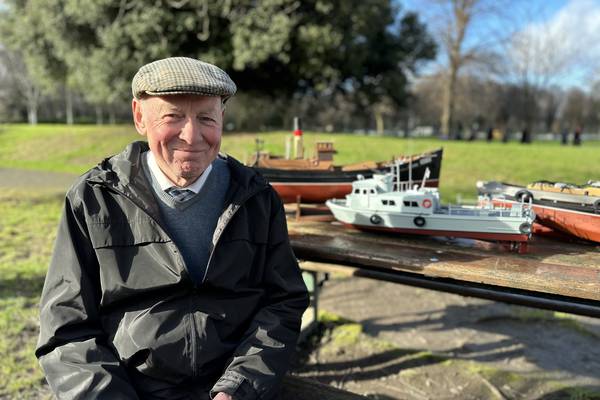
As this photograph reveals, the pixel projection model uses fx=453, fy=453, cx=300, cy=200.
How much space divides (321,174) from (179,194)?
67.7 inches

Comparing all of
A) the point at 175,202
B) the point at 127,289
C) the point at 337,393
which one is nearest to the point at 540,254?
the point at 337,393

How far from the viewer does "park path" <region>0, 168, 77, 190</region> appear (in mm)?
12345

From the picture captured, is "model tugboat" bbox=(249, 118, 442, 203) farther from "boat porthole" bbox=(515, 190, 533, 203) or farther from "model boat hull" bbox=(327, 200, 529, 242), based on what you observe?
"boat porthole" bbox=(515, 190, 533, 203)

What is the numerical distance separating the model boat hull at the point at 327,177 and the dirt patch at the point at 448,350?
5.79 ft

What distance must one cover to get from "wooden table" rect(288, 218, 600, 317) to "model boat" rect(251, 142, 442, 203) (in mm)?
539

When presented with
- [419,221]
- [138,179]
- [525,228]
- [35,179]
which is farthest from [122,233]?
[35,179]

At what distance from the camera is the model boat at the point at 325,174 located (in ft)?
11.4

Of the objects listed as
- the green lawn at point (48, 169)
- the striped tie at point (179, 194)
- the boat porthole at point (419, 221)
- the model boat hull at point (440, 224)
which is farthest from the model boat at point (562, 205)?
the green lawn at point (48, 169)

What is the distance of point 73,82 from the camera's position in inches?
752

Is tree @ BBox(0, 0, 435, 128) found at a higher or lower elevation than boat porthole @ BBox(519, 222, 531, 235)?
higher

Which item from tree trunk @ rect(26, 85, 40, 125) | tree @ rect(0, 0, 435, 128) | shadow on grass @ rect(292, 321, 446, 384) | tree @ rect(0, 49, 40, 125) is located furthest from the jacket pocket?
tree trunk @ rect(26, 85, 40, 125)

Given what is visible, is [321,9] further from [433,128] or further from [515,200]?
[433,128]

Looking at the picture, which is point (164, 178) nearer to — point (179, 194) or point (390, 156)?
point (179, 194)

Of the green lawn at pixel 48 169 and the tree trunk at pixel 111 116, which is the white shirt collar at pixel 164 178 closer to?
the green lawn at pixel 48 169
